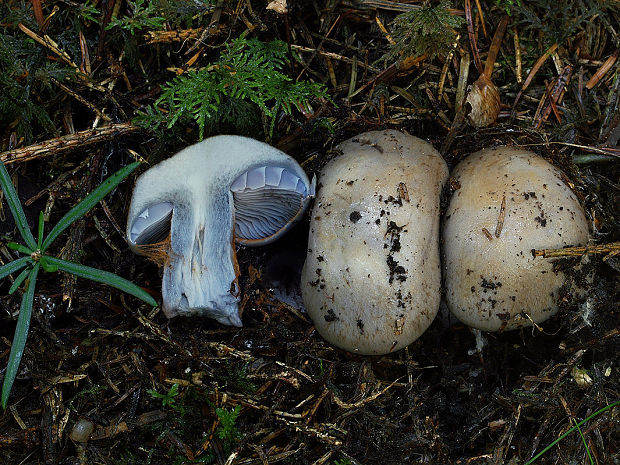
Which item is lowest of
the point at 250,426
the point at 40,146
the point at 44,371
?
the point at 250,426

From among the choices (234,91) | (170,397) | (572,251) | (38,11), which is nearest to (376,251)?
(572,251)

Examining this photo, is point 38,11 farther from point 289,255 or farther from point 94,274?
point 289,255

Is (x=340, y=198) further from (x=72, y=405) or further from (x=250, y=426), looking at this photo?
(x=72, y=405)

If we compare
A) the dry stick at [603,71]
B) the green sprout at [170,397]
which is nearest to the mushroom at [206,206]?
the green sprout at [170,397]

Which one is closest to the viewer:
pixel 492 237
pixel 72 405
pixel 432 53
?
pixel 492 237

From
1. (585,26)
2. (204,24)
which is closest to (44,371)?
(204,24)

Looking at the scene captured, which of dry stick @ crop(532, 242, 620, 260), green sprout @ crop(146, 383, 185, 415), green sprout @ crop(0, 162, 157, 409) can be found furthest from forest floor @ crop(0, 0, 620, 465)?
green sprout @ crop(0, 162, 157, 409)

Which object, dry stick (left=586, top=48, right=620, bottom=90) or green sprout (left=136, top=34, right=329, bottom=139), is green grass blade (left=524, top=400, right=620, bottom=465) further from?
green sprout (left=136, top=34, right=329, bottom=139)
